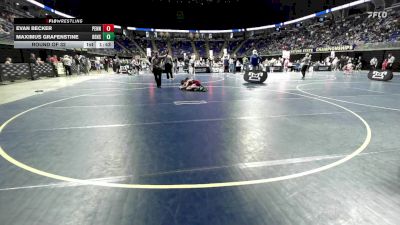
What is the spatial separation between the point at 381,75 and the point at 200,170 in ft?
68.0

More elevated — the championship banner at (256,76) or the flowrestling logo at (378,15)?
the flowrestling logo at (378,15)

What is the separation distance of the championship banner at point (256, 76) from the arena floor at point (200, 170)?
9685 millimetres

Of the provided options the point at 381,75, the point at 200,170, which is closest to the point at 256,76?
the point at 381,75

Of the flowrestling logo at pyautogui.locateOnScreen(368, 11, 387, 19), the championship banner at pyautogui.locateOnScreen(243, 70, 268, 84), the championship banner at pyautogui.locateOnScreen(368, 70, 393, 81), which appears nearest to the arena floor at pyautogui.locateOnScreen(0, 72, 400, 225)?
the championship banner at pyautogui.locateOnScreen(243, 70, 268, 84)

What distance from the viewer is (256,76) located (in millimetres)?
16703

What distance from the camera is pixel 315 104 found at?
8.94 metres

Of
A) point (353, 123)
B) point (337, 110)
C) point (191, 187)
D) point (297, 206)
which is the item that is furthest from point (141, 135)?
point (337, 110)

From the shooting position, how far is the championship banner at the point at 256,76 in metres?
16.4

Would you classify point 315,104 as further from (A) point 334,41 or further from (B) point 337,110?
(A) point 334,41

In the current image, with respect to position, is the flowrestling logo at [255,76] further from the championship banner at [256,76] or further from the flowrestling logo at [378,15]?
the flowrestling logo at [378,15]

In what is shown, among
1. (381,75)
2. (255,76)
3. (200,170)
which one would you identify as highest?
(381,75)
